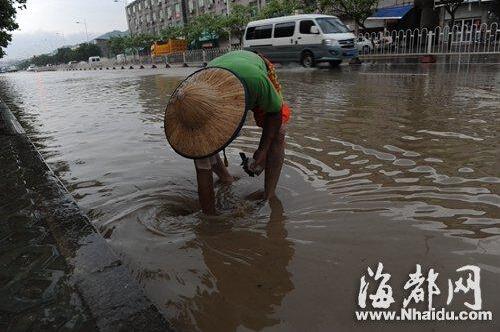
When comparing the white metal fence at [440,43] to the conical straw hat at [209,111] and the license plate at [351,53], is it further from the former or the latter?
the conical straw hat at [209,111]

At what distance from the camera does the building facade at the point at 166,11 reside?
51031mm

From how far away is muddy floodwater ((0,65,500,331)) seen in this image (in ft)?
7.22

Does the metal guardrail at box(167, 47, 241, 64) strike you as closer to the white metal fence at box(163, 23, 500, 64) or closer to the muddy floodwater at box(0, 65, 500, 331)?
the white metal fence at box(163, 23, 500, 64)

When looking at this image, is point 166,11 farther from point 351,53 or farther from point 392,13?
point 351,53

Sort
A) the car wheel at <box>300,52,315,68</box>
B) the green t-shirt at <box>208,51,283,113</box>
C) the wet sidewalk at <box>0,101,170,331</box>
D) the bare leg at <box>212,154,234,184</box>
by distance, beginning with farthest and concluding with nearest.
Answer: the car wheel at <box>300,52,315,68</box> < the bare leg at <box>212,154,234,184</box> < the green t-shirt at <box>208,51,283,113</box> < the wet sidewalk at <box>0,101,170,331</box>

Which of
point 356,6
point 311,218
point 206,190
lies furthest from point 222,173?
point 356,6

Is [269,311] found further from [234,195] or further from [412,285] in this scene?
[234,195]

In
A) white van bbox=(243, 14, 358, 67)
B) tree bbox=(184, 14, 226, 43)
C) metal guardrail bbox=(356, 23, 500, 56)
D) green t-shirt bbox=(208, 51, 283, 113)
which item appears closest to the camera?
green t-shirt bbox=(208, 51, 283, 113)

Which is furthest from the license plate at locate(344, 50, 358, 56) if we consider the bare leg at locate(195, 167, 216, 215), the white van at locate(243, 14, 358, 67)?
the bare leg at locate(195, 167, 216, 215)

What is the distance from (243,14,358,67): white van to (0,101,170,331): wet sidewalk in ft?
44.1

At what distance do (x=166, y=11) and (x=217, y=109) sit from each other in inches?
2741

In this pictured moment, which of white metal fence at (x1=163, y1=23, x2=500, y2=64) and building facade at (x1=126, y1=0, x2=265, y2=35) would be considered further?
building facade at (x1=126, y1=0, x2=265, y2=35)

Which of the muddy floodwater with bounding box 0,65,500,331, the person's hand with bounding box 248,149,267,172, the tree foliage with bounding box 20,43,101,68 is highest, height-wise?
the tree foliage with bounding box 20,43,101,68

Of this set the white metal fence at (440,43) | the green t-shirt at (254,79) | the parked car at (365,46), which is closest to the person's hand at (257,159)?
the green t-shirt at (254,79)
